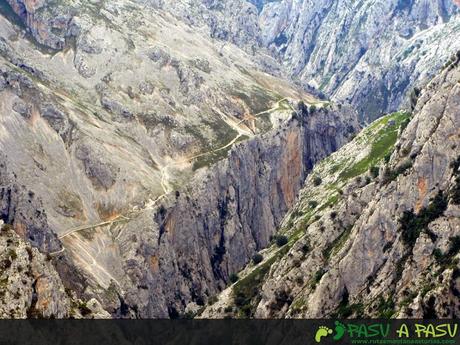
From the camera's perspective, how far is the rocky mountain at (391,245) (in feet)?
416

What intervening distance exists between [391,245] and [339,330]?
24.6 metres

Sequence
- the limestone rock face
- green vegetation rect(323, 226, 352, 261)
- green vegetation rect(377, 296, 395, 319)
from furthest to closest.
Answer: green vegetation rect(323, 226, 352, 261) → the limestone rock face → green vegetation rect(377, 296, 395, 319)

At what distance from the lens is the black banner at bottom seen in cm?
8925

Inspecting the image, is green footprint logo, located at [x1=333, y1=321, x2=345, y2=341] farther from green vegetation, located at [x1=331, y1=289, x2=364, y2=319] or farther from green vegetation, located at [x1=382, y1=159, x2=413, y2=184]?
green vegetation, located at [x1=382, y1=159, x2=413, y2=184]

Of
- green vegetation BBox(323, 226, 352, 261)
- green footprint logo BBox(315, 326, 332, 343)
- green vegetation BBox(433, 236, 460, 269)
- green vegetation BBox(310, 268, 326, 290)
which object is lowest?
green footprint logo BBox(315, 326, 332, 343)

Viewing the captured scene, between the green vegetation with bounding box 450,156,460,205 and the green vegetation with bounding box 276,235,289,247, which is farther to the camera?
the green vegetation with bounding box 276,235,289,247

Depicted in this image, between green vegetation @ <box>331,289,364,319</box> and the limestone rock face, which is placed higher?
the limestone rock face

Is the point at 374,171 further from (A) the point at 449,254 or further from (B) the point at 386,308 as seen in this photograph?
(B) the point at 386,308

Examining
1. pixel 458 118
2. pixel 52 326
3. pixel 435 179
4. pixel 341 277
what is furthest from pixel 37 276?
pixel 458 118

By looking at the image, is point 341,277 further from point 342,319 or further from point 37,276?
point 37,276

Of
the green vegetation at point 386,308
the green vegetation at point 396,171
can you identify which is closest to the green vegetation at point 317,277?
the green vegetation at point 386,308

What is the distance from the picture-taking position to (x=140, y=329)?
18962 centimetres

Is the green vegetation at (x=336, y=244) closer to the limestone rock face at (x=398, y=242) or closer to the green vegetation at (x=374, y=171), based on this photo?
the limestone rock face at (x=398, y=242)

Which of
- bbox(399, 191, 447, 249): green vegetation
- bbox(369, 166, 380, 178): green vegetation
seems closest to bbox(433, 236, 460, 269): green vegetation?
bbox(399, 191, 447, 249): green vegetation
